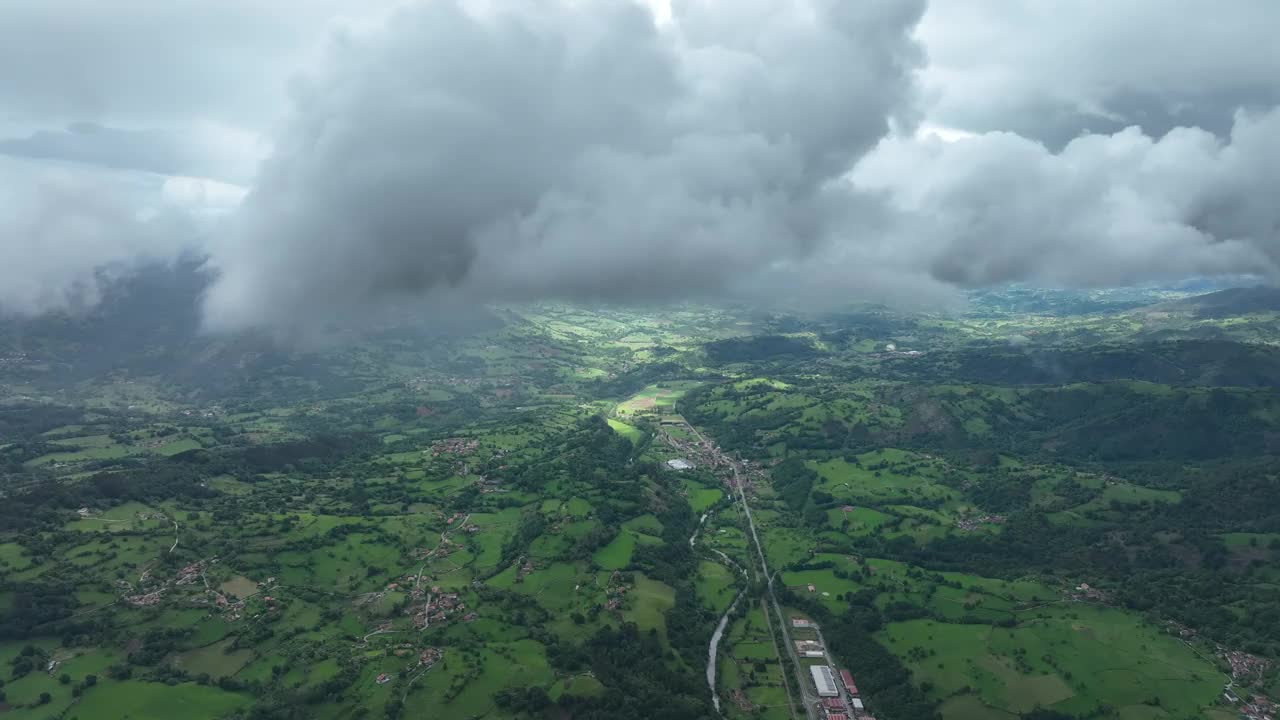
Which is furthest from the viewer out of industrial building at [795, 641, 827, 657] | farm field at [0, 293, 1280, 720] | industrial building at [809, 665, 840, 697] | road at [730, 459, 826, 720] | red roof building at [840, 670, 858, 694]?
industrial building at [795, 641, 827, 657]

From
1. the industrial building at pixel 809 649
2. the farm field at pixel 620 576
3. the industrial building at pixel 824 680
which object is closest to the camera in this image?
the farm field at pixel 620 576

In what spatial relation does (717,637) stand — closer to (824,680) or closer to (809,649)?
(809,649)

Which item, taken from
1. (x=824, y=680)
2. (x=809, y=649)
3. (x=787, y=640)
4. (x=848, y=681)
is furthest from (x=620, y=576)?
(x=848, y=681)

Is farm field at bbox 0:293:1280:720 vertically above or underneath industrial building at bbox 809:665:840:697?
above

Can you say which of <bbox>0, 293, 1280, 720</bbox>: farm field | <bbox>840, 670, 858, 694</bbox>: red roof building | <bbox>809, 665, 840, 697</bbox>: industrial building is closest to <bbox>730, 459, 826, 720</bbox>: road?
<bbox>809, 665, 840, 697</bbox>: industrial building

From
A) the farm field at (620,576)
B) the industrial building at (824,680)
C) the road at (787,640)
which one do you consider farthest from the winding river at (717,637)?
the industrial building at (824,680)

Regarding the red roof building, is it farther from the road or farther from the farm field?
the road

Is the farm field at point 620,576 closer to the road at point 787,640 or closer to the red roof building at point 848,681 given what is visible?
the road at point 787,640

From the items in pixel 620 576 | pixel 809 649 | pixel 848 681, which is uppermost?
pixel 620 576

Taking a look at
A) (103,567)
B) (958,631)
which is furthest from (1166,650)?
(103,567)
